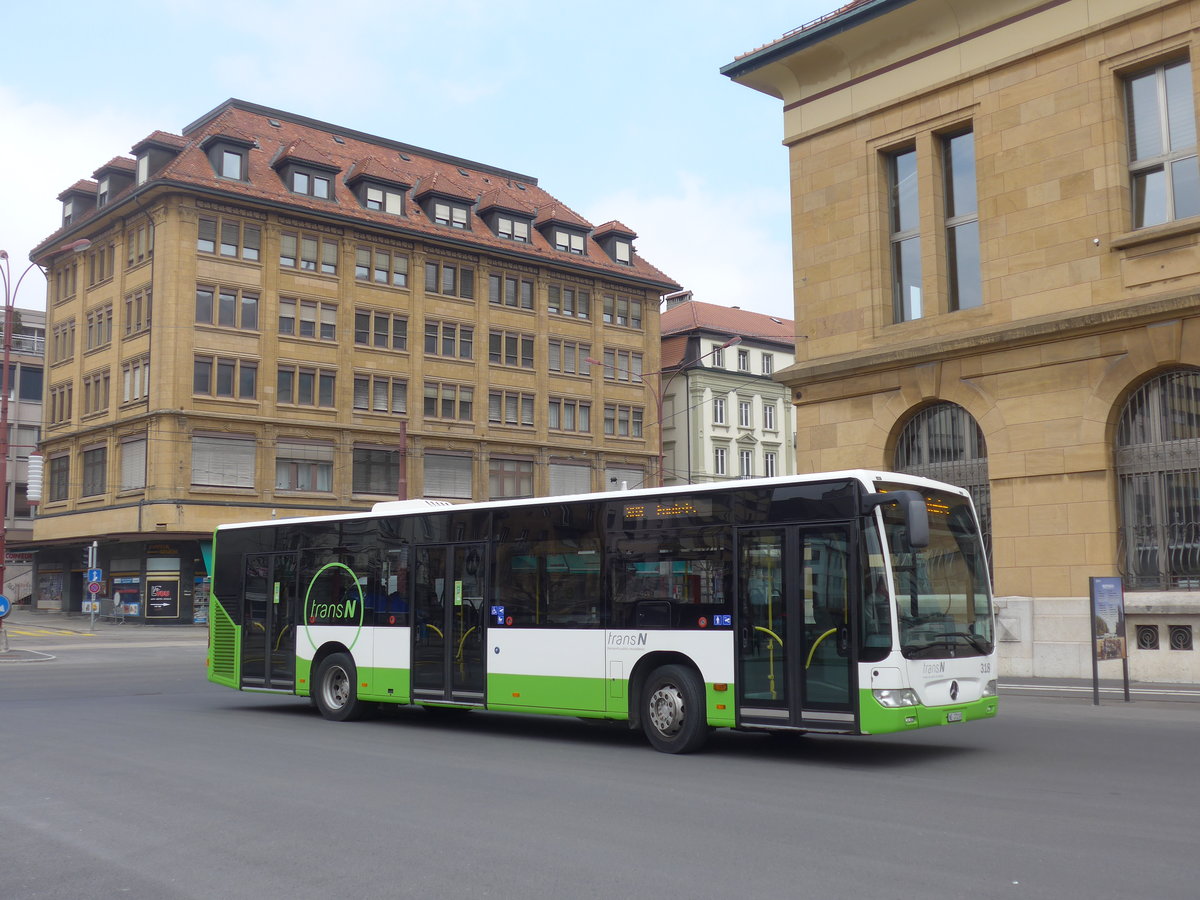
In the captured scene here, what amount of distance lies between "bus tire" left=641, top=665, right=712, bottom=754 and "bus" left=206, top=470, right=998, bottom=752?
0.06 feet

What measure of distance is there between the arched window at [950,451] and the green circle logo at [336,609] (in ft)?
40.2

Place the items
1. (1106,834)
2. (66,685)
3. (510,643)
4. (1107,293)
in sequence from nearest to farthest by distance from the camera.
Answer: (1106,834)
(510,643)
(1107,293)
(66,685)

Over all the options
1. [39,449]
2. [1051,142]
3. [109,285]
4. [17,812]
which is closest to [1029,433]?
[1051,142]

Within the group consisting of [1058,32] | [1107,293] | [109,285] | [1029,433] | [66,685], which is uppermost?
[109,285]

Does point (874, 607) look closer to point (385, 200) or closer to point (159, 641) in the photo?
point (159, 641)

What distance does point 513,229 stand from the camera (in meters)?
63.2

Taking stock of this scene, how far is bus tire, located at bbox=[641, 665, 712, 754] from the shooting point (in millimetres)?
12422

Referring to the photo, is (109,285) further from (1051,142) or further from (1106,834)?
(1106,834)

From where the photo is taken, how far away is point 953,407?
23.9 m

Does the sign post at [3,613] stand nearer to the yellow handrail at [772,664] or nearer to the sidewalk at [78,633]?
the sidewalk at [78,633]

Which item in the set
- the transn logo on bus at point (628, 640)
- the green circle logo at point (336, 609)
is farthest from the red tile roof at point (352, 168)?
the transn logo on bus at point (628, 640)

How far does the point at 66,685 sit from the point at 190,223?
32507mm

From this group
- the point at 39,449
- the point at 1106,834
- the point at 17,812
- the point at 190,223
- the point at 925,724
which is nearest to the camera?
the point at 1106,834

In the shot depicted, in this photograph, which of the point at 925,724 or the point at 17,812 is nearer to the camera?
the point at 17,812
